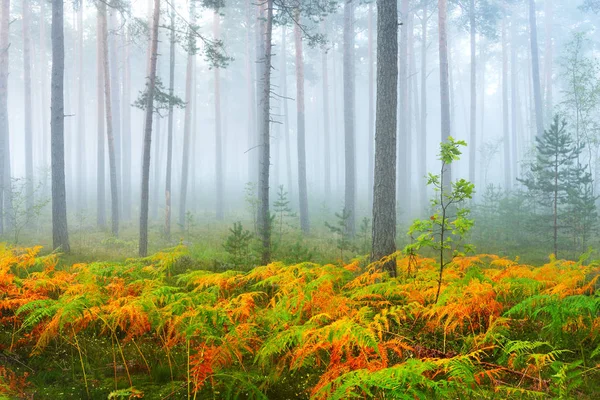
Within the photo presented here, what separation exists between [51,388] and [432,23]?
41336 mm

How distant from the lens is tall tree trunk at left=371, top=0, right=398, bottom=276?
6859mm

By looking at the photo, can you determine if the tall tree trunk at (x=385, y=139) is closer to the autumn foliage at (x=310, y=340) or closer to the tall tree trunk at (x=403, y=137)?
the autumn foliage at (x=310, y=340)

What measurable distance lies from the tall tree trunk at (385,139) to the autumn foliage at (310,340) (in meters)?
1.47

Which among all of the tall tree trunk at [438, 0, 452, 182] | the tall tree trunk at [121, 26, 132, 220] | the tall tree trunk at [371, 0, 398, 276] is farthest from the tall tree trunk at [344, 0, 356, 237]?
the tall tree trunk at [121, 26, 132, 220]

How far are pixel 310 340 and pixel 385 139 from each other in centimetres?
473

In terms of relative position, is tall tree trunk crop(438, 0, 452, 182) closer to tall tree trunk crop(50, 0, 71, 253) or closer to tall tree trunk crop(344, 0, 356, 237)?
tall tree trunk crop(344, 0, 356, 237)

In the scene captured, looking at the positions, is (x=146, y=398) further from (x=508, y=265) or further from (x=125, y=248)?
(x=125, y=248)

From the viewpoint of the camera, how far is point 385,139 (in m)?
7.07

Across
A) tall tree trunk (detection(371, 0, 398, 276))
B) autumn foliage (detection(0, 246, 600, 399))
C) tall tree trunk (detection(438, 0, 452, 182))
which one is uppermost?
tall tree trunk (detection(438, 0, 452, 182))

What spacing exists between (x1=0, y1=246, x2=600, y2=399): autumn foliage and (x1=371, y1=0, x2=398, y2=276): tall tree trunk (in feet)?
4.82

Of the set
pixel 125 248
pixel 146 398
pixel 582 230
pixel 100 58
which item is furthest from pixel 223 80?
pixel 146 398

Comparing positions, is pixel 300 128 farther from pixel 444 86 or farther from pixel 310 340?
pixel 310 340

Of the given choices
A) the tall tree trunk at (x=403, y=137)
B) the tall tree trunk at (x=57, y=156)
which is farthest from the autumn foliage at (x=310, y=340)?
the tall tree trunk at (x=403, y=137)

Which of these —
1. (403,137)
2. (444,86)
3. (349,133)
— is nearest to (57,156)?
(349,133)
